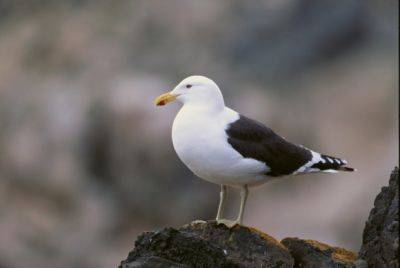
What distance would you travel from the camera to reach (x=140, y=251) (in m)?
7.66

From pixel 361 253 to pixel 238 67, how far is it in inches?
655

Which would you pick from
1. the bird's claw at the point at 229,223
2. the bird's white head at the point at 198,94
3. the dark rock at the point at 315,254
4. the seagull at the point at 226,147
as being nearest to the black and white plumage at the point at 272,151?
the seagull at the point at 226,147

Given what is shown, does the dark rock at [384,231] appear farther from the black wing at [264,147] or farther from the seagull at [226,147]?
the black wing at [264,147]

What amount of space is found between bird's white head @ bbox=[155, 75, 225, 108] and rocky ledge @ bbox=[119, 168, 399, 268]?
0.92 m

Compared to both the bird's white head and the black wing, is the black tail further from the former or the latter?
the bird's white head

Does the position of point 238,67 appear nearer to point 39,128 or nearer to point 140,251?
point 39,128

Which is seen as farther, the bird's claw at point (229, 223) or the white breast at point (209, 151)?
the white breast at point (209, 151)

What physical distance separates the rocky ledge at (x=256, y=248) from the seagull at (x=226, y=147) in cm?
17

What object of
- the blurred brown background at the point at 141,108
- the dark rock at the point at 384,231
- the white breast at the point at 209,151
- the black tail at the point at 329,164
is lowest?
the dark rock at the point at 384,231

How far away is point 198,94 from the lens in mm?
8594

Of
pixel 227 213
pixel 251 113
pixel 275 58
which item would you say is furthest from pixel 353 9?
pixel 227 213

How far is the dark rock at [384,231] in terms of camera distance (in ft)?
23.8

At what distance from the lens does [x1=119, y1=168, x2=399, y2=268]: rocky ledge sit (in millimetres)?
7426

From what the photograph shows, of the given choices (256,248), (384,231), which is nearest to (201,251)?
(256,248)
